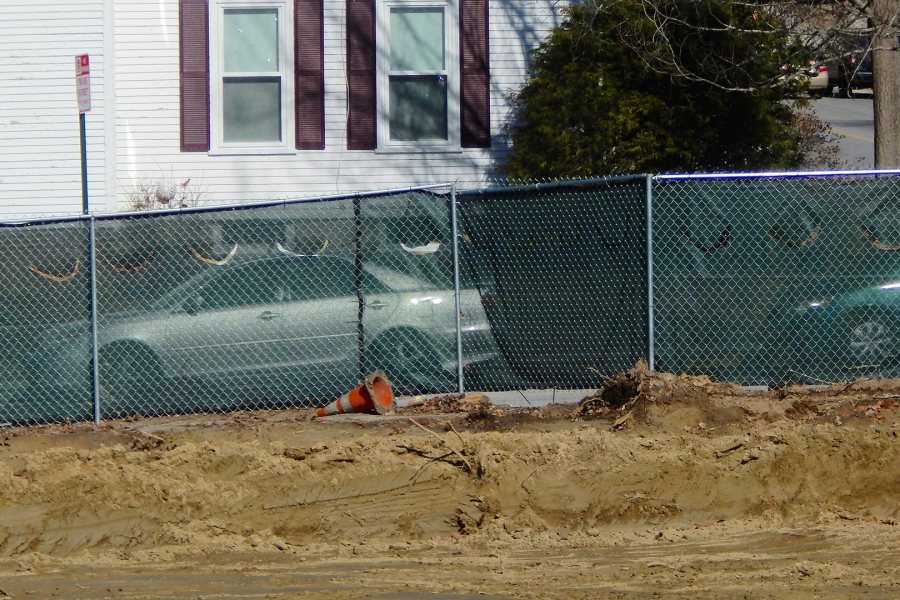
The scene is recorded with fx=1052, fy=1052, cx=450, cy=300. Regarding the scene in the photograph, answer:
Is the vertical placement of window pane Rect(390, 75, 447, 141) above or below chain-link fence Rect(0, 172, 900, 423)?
above

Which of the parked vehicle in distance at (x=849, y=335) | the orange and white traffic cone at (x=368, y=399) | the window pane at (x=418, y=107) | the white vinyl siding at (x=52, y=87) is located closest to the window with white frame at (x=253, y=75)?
the window pane at (x=418, y=107)

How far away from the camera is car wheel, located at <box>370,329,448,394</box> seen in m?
9.43

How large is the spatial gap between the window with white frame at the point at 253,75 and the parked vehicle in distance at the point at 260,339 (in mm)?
6539

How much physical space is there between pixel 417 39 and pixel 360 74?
100cm

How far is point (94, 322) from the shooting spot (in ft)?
30.3

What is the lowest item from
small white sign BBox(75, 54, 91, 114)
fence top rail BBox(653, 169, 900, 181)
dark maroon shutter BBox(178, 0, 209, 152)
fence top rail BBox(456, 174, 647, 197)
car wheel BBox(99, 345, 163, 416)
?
car wheel BBox(99, 345, 163, 416)

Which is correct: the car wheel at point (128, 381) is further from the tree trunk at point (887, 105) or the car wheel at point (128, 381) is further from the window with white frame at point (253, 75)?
the tree trunk at point (887, 105)

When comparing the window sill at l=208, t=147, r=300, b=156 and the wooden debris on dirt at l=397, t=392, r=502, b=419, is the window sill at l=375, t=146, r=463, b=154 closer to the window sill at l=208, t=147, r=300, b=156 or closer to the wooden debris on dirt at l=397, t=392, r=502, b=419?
the window sill at l=208, t=147, r=300, b=156

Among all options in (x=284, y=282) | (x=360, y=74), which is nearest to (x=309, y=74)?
(x=360, y=74)

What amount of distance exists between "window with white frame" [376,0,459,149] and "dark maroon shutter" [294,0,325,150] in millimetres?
910

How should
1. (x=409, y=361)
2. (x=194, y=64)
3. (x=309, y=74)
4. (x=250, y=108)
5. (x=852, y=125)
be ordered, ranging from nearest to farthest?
(x=409, y=361), (x=194, y=64), (x=309, y=74), (x=250, y=108), (x=852, y=125)

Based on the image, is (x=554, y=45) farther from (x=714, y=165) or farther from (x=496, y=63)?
(x=714, y=165)

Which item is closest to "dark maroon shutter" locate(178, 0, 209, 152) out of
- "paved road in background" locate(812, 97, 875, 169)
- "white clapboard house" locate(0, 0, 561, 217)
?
"white clapboard house" locate(0, 0, 561, 217)

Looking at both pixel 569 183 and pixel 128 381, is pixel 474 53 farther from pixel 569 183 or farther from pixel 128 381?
pixel 128 381
